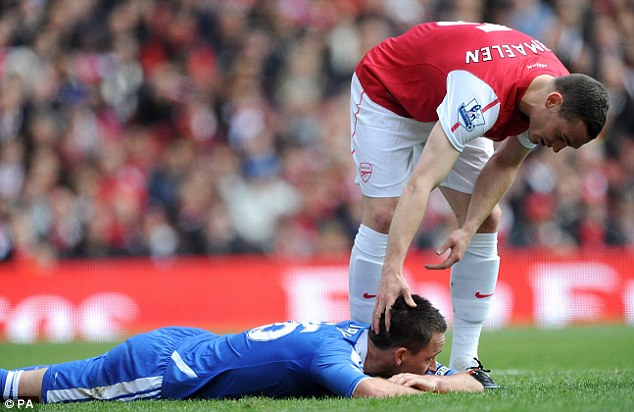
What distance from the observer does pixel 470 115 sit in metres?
4.69

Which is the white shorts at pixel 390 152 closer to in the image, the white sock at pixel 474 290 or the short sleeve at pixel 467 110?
the white sock at pixel 474 290

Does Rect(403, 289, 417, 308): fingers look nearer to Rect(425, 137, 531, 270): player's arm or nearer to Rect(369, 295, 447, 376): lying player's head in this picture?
Rect(369, 295, 447, 376): lying player's head

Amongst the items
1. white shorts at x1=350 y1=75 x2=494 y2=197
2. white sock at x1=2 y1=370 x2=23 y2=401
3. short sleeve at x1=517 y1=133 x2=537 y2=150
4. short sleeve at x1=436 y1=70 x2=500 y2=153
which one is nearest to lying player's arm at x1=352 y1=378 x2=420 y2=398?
short sleeve at x1=436 y1=70 x2=500 y2=153

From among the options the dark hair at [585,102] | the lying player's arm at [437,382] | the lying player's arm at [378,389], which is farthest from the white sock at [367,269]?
the dark hair at [585,102]

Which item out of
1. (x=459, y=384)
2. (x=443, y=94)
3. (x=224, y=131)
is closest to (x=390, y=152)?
(x=443, y=94)

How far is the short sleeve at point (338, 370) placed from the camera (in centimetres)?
435

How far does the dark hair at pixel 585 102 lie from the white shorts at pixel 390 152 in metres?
1.03

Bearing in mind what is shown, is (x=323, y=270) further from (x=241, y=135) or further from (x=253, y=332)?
(x=253, y=332)

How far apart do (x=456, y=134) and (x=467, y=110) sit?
0.13 meters

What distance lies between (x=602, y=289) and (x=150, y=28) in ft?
23.7

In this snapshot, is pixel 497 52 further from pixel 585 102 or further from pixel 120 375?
pixel 120 375

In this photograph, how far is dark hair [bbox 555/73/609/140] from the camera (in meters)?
4.58

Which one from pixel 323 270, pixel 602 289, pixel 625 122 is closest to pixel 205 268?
pixel 323 270

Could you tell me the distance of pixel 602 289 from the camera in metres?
12.3
